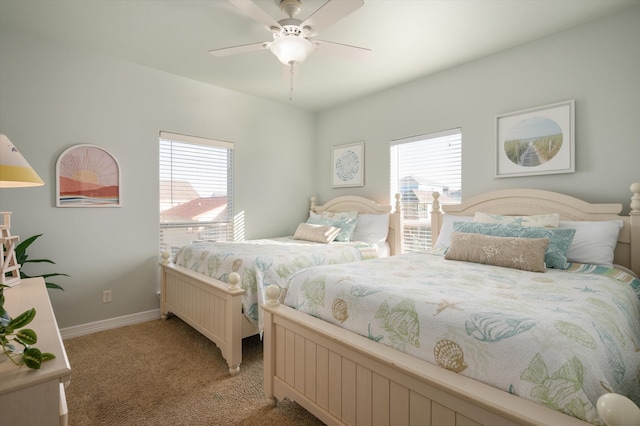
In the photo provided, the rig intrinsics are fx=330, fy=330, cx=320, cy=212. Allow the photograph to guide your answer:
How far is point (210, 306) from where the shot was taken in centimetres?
256

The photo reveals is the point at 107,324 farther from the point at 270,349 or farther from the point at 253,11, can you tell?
the point at 253,11

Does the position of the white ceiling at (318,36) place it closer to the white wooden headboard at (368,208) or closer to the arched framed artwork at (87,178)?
the arched framed artwork at (87,178)

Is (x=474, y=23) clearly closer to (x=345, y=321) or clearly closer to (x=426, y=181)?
(x=426, y=181)

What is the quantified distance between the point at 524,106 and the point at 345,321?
8.23 feet

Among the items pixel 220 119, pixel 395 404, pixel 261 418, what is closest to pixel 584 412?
pixel 395 404

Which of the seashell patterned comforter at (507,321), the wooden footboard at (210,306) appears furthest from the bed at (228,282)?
the seashell patterned comforter at (507,321)

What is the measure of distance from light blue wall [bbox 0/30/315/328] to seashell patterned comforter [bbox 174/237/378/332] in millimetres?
580

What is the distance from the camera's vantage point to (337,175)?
4.51 metres

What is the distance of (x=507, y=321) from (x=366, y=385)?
63 centimetres

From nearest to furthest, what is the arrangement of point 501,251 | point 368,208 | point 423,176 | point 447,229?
1. point 501,251
2. point 447,229
3. point 423,176
4. point 368,208

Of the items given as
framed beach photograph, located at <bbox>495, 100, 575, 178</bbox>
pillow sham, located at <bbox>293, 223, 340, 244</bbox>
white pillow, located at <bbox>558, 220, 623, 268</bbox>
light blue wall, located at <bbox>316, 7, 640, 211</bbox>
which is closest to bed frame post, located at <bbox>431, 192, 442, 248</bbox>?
light blue wall, located at <bbox>316, 7, 640, 211</bbox>

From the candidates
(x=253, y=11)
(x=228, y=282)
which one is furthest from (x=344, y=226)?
(x=253, y=11)

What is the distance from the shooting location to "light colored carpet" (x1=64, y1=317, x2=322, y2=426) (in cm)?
183

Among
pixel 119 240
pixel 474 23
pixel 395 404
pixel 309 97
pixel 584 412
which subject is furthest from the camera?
pixel 309 97
